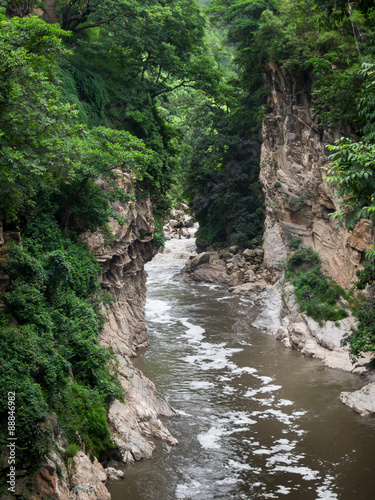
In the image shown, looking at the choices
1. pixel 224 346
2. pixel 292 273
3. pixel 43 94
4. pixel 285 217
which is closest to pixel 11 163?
pixel 43 94

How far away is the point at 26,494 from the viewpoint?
24.9ft

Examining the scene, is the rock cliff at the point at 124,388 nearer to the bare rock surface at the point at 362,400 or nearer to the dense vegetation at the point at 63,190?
the dense vegetation at the point at 63,190

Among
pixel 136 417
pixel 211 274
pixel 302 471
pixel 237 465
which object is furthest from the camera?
pixel 211 274

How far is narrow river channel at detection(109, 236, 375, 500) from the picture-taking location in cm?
1102

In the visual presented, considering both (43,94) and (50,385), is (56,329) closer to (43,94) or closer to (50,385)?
(50,385)

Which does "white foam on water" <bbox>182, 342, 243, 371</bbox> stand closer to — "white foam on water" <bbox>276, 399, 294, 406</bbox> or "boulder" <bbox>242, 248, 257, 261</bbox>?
"white foam on water" <bbox>276, 399, 294, 406</bbox>

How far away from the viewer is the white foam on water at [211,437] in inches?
518

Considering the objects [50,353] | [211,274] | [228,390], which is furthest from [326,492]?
[211,274]

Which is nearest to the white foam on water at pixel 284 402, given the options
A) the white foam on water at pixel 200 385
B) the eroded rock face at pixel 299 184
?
the white foam on water at pixel 200 385

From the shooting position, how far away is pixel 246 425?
14.7m

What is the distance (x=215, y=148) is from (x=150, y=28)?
1885cm

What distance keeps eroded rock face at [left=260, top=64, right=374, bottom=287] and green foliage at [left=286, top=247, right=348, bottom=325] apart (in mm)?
566

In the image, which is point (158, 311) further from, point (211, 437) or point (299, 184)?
point (211, 437)

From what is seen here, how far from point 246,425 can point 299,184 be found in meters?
17.3
